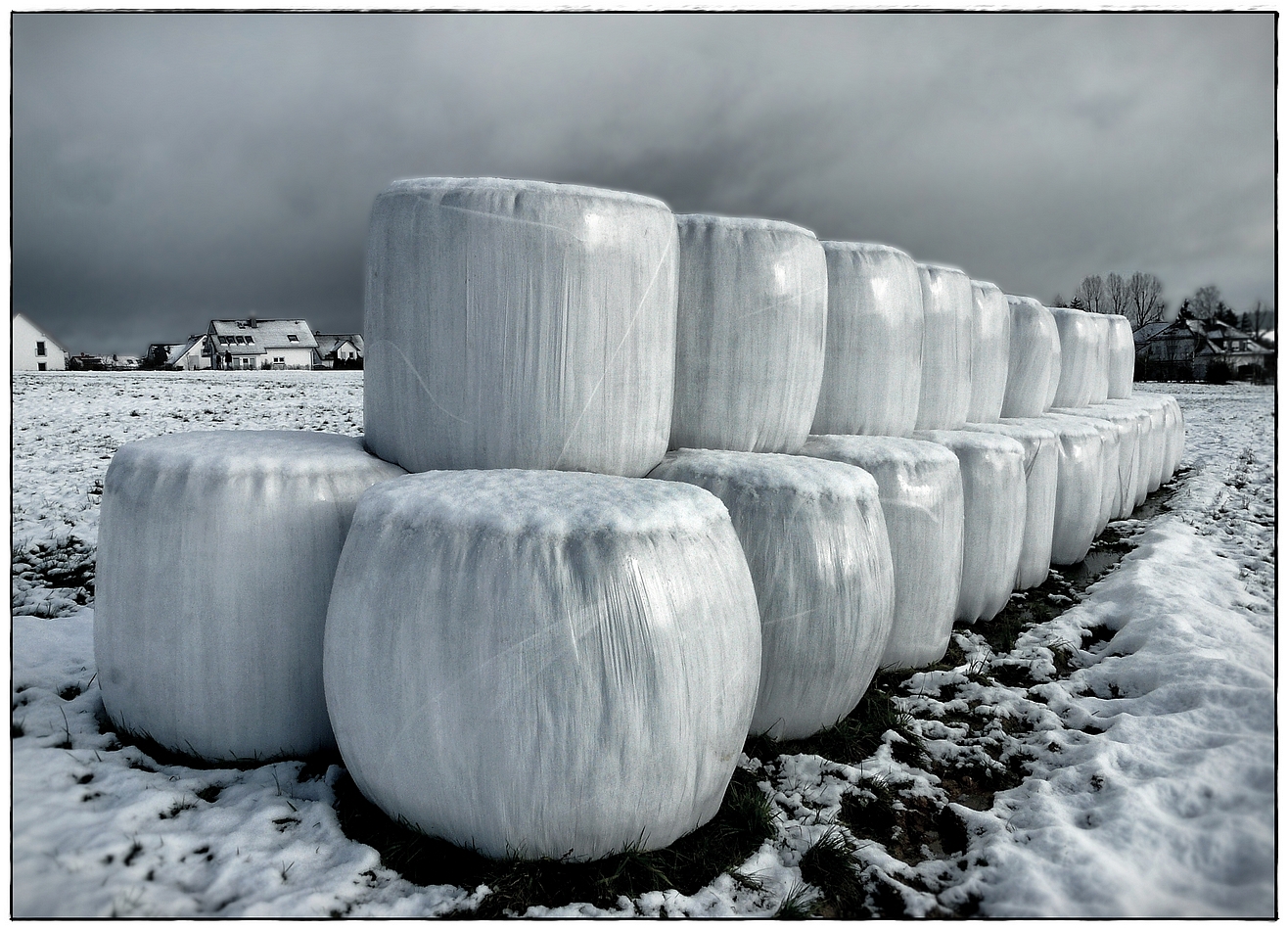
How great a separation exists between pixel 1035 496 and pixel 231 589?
378 cm

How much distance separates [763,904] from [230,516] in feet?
5.42

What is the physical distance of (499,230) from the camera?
7.24 feet

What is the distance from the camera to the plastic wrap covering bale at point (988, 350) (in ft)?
14.6

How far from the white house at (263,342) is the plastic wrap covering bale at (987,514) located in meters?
39.3

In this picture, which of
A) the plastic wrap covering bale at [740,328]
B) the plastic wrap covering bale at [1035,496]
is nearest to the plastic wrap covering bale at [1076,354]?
the plastic wrap covering bale at [1035,496]

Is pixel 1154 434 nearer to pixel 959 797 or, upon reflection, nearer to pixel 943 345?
pixel 943 345

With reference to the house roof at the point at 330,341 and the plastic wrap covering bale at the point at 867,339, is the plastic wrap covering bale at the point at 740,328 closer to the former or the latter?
the plastic wrap covering bale at the point at 867,339

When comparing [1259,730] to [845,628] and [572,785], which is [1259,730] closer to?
[845,628]

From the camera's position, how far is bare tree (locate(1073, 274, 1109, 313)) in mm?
3441

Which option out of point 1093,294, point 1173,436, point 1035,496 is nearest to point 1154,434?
point 1173,436

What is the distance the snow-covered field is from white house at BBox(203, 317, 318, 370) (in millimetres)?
39458

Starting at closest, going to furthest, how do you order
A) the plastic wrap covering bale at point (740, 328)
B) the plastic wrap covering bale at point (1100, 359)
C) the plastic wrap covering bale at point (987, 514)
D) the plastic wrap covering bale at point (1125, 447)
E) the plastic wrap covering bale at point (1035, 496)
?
the plastic wrap covering bale at point (740, 328) < the plastic wrap covering bale at point (987, 514) < the plastic wrap covering bale at point (1035, 496) < the plastic wrap covering bale at point (1125, 447) < the plastic wrap covering bale at point (1100, 359)

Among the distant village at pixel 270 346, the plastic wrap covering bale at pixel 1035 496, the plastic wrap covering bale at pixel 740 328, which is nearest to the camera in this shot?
the plastic wrap covering bale at pixel 740 328

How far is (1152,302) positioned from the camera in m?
3.28
